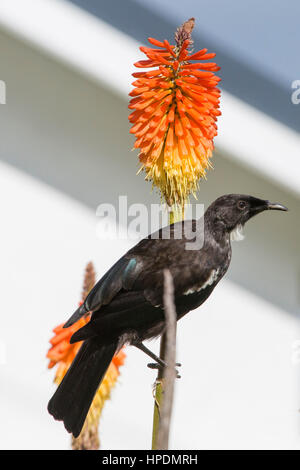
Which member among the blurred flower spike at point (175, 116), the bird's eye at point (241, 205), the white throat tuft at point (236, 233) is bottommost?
the white throat tuft at point (236, 233)

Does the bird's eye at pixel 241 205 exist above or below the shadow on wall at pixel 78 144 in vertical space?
below

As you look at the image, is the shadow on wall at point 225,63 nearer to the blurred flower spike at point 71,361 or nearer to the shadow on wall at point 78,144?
the shadow on wall at point 78,144

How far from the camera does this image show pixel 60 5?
220 centimetres

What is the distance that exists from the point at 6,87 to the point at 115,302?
5.17 ft

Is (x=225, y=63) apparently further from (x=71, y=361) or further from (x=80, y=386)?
(x=80, y=386)

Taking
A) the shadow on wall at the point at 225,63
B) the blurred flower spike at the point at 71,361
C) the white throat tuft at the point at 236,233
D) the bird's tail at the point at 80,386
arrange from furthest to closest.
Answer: the shadow on wall at the point at 225,63
the blurred flower spike at the point at 71,361
the white throat tuft at the point at 236,233
the bird's tail at the point at 80,386

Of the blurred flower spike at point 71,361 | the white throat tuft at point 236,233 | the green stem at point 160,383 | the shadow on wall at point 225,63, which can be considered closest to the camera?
the green stem at point 160,383

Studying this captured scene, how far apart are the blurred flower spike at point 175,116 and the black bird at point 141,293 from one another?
0.22ft

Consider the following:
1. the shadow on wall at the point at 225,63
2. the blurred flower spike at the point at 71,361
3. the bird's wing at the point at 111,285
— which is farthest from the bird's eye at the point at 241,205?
the shadow on wall at the point at 225,63

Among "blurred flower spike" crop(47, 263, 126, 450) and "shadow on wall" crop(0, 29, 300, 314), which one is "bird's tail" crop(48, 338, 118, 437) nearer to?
"blurred flower spike" crop(47, 263, 126, 450)

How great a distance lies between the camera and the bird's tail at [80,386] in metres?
1.01

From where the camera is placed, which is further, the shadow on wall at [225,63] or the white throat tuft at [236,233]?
the shadow on wall at [225,63]

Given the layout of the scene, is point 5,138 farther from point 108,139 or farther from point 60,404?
point 60,404

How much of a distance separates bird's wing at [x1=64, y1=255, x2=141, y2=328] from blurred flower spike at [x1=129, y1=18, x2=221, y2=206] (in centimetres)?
12
